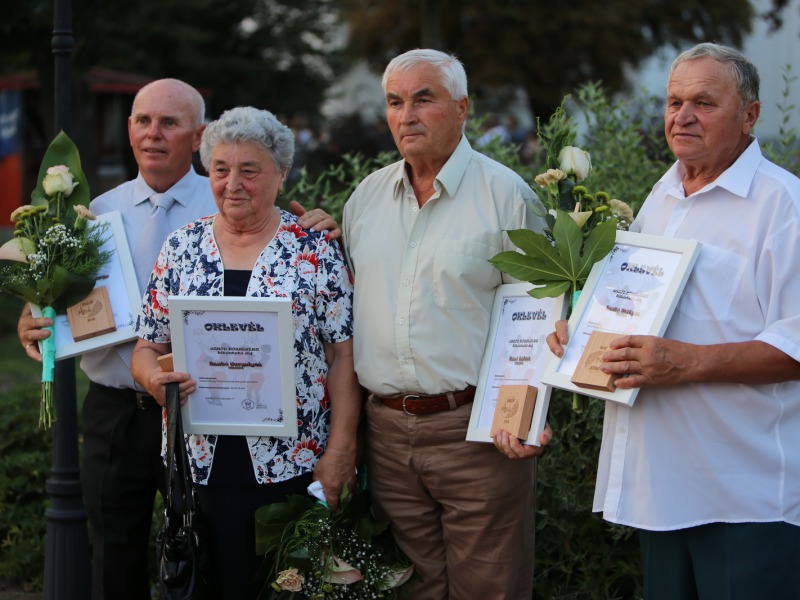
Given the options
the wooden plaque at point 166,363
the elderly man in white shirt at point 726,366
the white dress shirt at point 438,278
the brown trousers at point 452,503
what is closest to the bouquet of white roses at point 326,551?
the brown trousers at point 452,503

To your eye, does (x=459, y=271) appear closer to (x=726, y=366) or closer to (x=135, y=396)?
(x=726, y=366)

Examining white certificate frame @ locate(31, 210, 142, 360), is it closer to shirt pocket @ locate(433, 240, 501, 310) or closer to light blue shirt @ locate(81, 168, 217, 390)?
light blue shirt @ locate(81, 168, 217, 390)

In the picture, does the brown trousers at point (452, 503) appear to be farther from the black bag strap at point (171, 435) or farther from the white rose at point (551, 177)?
the white rose at point (551, 177)

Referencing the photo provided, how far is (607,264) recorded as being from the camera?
11.5 ft

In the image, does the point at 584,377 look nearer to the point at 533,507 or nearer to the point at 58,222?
the point at 533,507

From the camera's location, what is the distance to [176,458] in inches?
149

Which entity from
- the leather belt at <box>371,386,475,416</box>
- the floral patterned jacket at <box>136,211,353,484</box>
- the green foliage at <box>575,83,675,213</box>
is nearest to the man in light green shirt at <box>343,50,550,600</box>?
the leather belt at <box>371,386,475,416</box>

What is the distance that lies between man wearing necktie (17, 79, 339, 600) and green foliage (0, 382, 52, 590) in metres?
1.46

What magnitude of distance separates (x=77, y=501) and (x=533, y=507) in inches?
91.7

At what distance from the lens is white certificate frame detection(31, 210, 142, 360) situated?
4219 millimetres

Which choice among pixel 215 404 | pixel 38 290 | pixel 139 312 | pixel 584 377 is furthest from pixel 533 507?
pixel 38 290

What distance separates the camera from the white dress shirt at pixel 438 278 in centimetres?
382

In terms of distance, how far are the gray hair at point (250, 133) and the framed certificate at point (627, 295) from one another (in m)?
1.27

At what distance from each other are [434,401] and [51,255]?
64.6 inches
